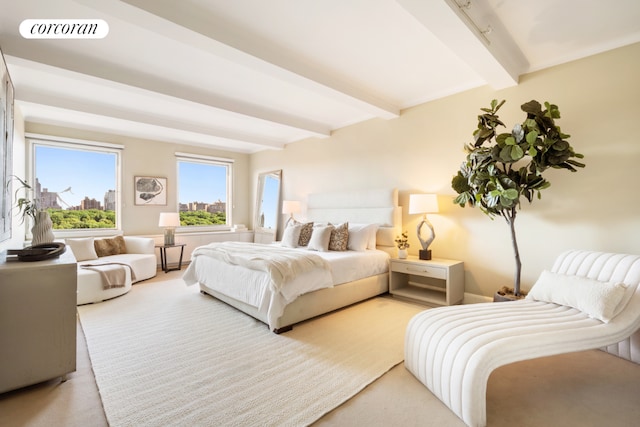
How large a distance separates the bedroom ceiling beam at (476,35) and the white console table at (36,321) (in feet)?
9.91

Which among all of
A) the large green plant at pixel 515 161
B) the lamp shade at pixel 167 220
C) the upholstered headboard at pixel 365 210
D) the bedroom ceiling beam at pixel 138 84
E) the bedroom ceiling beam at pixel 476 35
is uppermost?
the bedroom ceiling beam at pixel 476 35

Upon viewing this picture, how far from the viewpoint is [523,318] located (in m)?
2.04

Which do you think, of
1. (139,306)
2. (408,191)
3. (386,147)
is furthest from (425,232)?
(139,306)

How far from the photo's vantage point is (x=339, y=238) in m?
4.10

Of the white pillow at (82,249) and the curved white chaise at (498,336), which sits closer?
the curved white chaise at (498,336)

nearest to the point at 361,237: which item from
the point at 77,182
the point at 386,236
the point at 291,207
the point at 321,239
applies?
the point at 386,236

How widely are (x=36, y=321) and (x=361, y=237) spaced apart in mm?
3314

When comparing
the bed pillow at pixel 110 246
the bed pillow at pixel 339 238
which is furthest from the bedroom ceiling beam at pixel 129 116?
the bed pillow at pixel 339 238

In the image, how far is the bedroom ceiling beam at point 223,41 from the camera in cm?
206

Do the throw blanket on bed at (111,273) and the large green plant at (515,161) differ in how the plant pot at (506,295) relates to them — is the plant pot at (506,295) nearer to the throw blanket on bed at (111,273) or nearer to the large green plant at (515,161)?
the large green plant at (515,161)

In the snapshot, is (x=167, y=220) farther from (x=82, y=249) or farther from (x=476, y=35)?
(x=476, y=35)

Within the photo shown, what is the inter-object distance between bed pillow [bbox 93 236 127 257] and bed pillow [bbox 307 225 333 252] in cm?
353

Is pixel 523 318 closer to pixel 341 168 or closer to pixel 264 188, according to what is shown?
pixel 341 168

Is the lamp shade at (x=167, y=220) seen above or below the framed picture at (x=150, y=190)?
below
